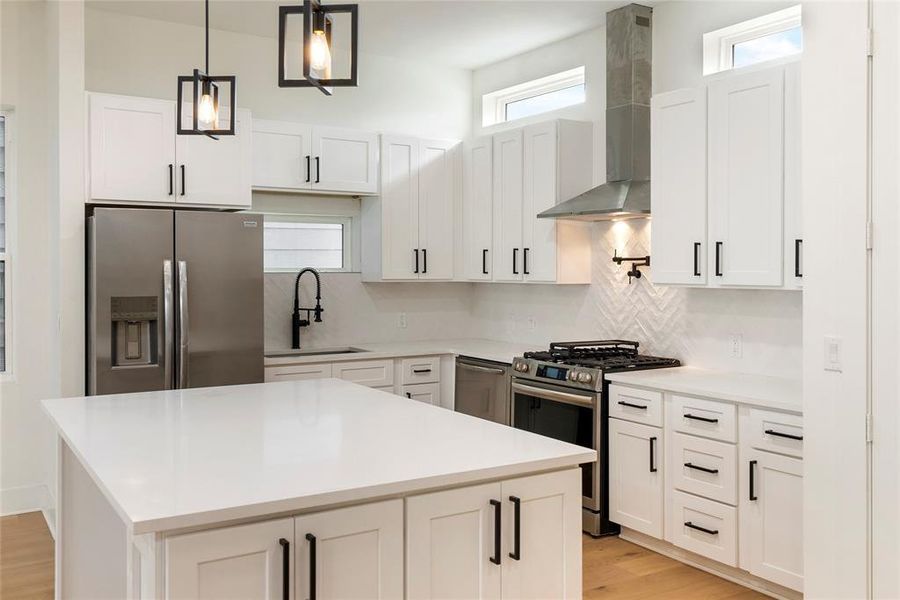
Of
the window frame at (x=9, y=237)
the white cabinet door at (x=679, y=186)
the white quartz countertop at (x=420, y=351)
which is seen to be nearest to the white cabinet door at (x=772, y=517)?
the white cabinet door at (x=679, y=186)

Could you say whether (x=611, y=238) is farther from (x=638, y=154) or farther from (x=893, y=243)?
(x=893, y=243)

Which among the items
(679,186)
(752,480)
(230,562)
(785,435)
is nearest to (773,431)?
(785,435)

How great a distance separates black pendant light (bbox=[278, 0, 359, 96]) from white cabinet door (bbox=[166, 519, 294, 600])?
108cm

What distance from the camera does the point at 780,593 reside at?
350 cm

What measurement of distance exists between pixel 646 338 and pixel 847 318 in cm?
208

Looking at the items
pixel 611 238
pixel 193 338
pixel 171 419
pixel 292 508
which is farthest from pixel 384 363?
pixel 292 508

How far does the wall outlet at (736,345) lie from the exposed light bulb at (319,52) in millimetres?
3064

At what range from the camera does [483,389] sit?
205 inches

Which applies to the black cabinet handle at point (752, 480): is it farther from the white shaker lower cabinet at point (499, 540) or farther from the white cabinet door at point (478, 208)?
the white cabinet door at point (478, 208)

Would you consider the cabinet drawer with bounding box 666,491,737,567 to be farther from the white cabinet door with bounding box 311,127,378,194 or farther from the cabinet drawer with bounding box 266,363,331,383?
the white cabinet door with bounding box 311,127,378,194

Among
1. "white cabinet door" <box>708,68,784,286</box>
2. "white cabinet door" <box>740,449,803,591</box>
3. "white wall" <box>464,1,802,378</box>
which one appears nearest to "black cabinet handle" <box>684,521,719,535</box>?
"white cabinet door" <box>740,449,803,591</box>

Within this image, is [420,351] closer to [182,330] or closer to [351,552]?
[182,330]

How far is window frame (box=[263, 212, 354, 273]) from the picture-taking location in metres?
5.71

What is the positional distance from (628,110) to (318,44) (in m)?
3.14
